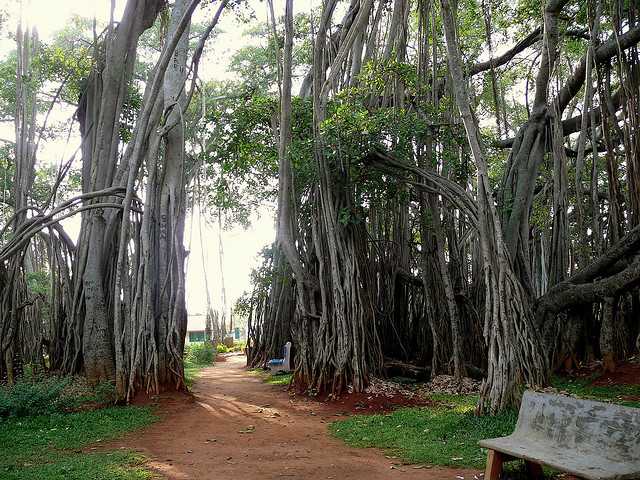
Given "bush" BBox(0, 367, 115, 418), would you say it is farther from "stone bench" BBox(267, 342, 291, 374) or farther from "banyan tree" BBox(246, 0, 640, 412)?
"stone bench" BBox(267, 342, 291, 374)

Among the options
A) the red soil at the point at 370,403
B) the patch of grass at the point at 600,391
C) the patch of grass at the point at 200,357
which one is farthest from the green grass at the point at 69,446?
the patch of grass at the point at 200,357

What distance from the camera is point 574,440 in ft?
11.5

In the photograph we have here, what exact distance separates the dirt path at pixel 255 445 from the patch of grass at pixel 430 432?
0.61 ft

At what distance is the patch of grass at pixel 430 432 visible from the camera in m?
4.79

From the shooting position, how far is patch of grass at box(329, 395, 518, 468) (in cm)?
479

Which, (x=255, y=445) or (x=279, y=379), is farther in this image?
(x=279, y=379)

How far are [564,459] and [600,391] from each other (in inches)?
178


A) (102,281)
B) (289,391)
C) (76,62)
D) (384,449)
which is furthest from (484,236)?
(76,62)

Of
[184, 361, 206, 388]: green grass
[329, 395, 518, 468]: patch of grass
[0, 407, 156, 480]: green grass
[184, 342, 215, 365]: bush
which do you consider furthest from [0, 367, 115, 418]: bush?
[184, 342, 215, 365]: bush

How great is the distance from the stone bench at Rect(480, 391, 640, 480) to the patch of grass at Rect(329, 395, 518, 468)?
68cm

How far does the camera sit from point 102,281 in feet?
28.0

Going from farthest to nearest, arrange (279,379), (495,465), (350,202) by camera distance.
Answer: (279,379)
(350,202)
(495,465)

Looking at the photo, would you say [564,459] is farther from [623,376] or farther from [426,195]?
[426,195]

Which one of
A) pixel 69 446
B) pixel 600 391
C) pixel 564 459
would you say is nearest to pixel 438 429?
pixel 564 459
